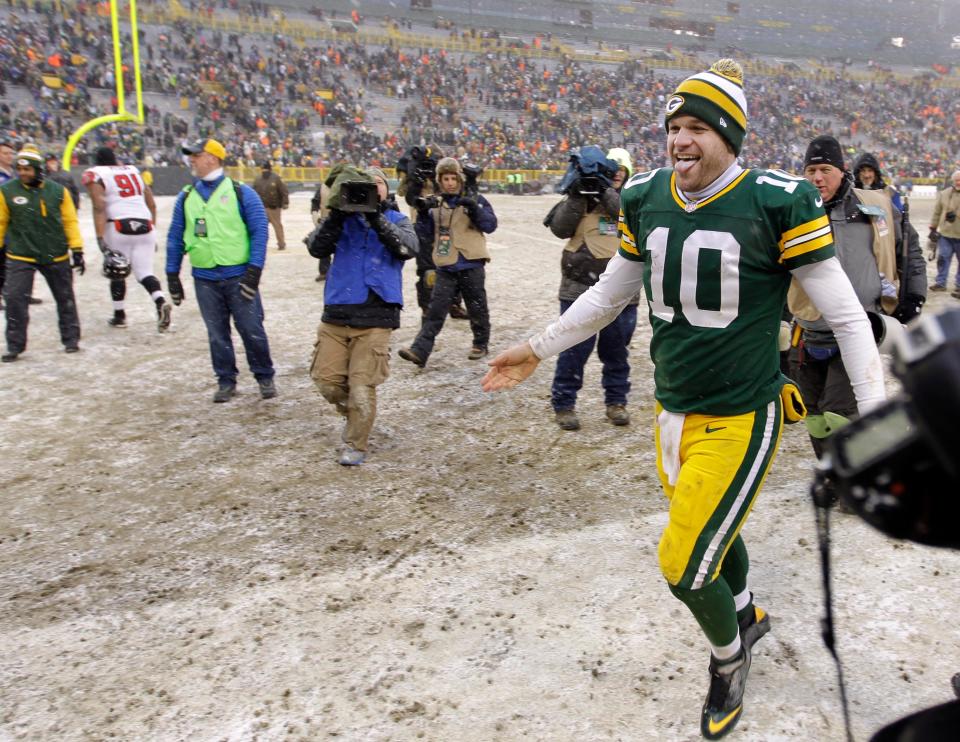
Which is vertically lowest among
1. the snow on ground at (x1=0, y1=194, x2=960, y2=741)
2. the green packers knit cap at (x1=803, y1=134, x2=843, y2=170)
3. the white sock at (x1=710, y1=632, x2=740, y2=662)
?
the snow on ground at (x1=0, y1=194, x2=960, y2=741)

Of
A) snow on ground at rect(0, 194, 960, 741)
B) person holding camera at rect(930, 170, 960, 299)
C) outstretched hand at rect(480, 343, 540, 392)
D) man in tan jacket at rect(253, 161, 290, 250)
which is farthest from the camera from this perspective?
man in tan jacket at rect(253, 161, 290, 250)

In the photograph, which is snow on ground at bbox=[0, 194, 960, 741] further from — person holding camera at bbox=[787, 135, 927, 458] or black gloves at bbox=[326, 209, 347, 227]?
black gloves at bbox=[326, 209, 347, 227]

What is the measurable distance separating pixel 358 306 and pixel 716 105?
2953mm

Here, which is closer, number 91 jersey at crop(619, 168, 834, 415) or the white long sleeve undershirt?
the white long sleeve undershirt

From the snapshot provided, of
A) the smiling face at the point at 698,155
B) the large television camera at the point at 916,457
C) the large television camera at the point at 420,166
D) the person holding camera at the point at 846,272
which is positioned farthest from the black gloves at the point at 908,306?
the large television camera at the point at 420,166

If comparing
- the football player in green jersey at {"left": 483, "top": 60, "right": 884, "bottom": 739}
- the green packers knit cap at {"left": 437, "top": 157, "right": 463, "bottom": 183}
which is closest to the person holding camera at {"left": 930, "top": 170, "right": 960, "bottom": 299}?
the green packers knit cap at {"left": 437, "top": 157, "right": 463, "bottom": 183}

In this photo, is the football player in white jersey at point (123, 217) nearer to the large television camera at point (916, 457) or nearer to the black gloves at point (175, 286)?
the black gloves at point (175, 286)

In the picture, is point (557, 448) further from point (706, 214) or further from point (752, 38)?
point (752, 38)

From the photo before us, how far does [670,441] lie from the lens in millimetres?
2529

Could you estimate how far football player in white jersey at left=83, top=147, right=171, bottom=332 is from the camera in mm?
7754

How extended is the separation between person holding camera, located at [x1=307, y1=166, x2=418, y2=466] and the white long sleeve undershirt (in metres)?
2.26

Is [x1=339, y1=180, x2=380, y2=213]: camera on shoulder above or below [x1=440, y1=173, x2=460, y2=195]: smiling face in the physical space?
below

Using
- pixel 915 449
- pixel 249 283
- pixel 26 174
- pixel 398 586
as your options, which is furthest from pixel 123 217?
pixel 915 449

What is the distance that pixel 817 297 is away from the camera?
7.55ft
